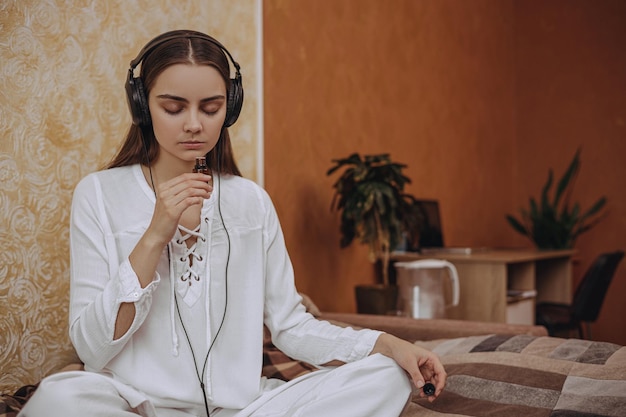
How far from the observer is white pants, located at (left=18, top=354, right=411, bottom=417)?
1.25m

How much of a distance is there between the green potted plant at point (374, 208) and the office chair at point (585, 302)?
1382 mm

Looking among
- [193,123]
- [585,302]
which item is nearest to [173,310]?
[193,123]

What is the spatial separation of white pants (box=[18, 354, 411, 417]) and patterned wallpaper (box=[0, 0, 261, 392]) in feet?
2.07

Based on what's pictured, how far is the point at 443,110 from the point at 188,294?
3.43 meters

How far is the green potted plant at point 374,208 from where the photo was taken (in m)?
3.19

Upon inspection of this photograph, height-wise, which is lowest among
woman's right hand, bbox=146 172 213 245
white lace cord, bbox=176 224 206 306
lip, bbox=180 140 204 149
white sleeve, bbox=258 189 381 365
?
white sleeve, bbox=258 189 381 365

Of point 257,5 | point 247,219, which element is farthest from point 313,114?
point 247,219

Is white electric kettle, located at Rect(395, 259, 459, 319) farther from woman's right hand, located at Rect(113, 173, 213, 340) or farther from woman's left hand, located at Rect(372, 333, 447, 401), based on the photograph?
woman's right hand, located at Rect(113, 173, 213, 340)

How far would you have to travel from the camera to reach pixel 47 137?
6.56 ft

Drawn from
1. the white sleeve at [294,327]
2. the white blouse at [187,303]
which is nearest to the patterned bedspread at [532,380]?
the white sleeve at [294,327]

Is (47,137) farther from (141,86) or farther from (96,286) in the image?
(96,286)

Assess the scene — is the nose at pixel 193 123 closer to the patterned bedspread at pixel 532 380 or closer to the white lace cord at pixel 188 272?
the white lace cord at pixel 188 272

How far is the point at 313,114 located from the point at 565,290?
7.39ft

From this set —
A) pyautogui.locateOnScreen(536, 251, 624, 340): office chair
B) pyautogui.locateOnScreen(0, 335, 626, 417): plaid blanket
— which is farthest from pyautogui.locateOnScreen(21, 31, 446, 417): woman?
→ pyautogui.locateOnScreen(536, 251, 624, 340): office chair
